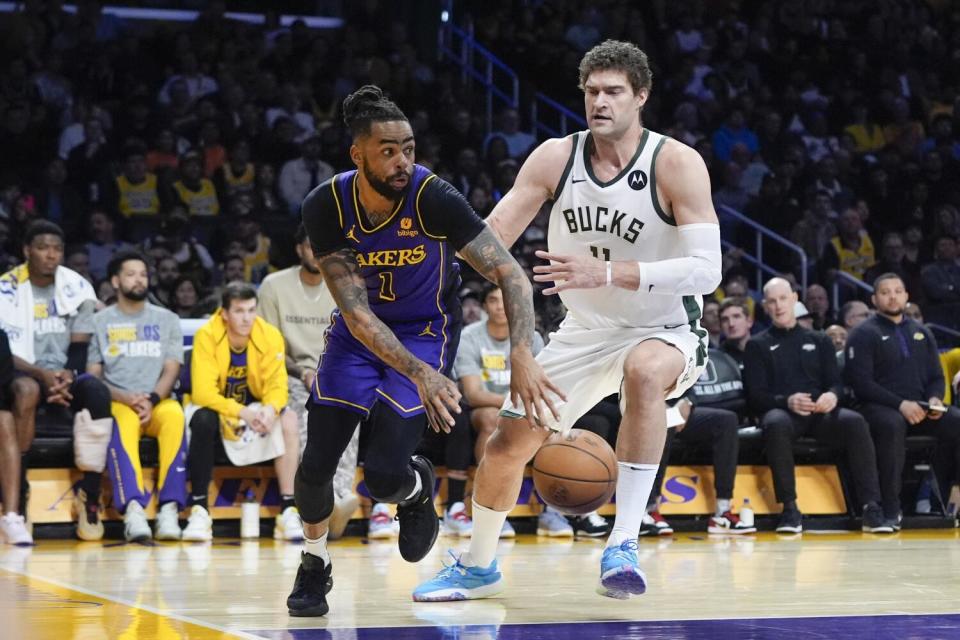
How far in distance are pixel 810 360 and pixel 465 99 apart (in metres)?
6.63

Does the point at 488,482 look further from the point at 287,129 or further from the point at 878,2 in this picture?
the point at 878,2

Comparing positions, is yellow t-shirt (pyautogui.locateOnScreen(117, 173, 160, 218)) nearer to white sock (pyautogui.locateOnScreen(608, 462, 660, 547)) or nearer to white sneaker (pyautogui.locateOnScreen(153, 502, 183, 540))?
white sneaker (pyautogui.locateOnScreen(153, 502, 183, 540))

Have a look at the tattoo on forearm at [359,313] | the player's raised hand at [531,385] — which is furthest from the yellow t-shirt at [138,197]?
the player's raised hand at [531,385]

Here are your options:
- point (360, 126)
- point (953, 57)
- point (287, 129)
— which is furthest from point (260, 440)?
point (953, 57)

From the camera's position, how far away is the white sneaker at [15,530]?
8.28m

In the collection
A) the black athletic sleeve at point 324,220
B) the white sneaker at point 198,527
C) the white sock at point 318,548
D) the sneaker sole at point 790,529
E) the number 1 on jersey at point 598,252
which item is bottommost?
the sneaker sole at point 790,529

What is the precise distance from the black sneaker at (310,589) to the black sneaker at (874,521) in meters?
5.59

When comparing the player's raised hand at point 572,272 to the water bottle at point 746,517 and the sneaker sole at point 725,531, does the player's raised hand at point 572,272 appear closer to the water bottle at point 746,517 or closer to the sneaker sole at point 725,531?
the sneaker sole at point 725,531

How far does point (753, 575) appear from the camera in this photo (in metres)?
6.67

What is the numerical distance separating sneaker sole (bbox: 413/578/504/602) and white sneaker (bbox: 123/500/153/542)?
3.43 meters

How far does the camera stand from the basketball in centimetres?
690

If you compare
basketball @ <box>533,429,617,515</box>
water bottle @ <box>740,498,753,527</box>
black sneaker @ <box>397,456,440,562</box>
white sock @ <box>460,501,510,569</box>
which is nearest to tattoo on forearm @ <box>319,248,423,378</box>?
black sneaker @ <box>397,456,440,562</box>

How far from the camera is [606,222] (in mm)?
5547

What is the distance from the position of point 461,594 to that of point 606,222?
5.13 feet
